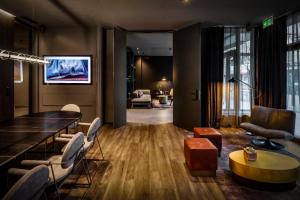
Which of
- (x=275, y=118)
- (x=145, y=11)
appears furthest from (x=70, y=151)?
(x=275, y=118)

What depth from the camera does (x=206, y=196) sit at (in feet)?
9.20

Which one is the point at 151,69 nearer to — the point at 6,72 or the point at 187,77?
the point at 187,77

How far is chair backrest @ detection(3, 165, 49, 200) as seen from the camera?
4.40ft

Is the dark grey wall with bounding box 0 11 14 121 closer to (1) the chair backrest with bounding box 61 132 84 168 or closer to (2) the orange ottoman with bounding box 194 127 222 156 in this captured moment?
(1) the chair backrest with bounding box 61 132 84 168

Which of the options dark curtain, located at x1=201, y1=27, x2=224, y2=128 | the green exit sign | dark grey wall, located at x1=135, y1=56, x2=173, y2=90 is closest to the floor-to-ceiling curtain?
dark curtain, located at x1=201, y1=27, x2=224, y2=128

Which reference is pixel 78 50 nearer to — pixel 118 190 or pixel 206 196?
pixel 118 190

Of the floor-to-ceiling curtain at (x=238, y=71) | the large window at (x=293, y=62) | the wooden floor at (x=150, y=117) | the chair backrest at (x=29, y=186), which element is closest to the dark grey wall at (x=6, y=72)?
the wooden floor at (x=150, y=117)

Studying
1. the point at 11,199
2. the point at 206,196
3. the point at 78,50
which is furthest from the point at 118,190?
the point at 78,50

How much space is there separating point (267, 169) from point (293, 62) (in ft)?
11.2

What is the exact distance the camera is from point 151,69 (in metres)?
15.9

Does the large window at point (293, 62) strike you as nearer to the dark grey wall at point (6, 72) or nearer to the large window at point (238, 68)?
the large window at point (238, 68)

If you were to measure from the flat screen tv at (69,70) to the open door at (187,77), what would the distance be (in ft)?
8.60

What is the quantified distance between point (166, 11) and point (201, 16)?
0.96m

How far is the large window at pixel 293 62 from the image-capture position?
518 centimetres
